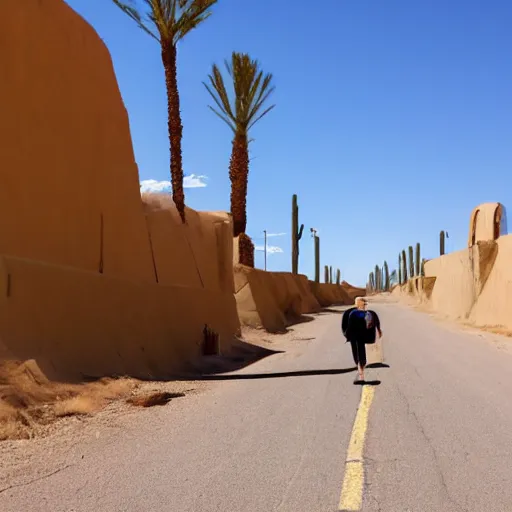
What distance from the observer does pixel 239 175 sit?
99.7ft

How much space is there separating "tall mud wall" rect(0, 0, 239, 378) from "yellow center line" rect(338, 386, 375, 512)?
14.2 ft

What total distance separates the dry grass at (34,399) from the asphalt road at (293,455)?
82 cm

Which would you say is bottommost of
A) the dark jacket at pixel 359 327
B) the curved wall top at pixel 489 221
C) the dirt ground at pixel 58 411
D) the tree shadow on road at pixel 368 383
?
the dirt ground at pixel 58 411

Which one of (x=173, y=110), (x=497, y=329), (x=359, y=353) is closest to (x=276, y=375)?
(x=359, y=353)

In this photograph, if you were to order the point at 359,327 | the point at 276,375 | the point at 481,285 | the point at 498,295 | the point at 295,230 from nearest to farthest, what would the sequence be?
the point at 359,327 → the point at 276,375 → the point at 498,295 → the point at 481,285 → the point at 295,230

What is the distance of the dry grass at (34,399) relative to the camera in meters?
6.70

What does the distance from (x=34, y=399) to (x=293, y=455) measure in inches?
142

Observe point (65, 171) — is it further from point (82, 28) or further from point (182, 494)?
point (182, 494)

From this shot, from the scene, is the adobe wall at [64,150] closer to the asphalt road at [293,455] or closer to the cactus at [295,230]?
the asphalt road at [293,455]

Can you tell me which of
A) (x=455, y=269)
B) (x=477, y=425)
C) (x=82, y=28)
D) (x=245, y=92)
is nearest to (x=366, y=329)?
(x=477, y=425)

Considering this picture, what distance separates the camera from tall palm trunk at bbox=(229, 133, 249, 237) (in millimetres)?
30328

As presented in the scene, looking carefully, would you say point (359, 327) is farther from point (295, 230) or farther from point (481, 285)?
point (295, 230)

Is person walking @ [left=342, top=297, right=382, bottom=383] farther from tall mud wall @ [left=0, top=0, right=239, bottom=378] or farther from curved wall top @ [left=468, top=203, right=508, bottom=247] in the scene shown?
curved wall top @ [left=468, top=203, right=508, bottom=247]

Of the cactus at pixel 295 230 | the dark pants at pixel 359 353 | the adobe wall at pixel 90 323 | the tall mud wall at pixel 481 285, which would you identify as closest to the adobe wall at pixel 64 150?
the adobe wall at pixel 90 323
